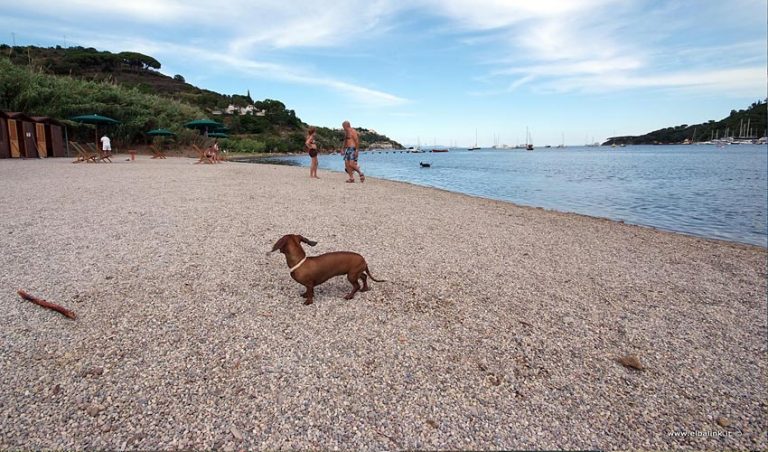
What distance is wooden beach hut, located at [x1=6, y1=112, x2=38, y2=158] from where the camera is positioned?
67.2 ft

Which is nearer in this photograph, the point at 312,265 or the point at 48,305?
the point at 48,305

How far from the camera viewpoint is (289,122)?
86.9 metres

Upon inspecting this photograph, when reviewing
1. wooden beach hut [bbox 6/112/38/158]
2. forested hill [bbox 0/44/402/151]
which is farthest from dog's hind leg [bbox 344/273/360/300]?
forested hill [bbox 0/44/402/151]

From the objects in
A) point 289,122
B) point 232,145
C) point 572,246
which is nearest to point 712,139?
point 289,122

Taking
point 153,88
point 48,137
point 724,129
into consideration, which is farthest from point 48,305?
point 724,129

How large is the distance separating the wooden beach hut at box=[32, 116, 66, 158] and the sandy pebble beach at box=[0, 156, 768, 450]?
2245cm

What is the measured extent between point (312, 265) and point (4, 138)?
25494 mm

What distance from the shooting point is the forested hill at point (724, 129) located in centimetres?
11406

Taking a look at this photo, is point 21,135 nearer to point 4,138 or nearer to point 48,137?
point 4,138

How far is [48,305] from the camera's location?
127 inches

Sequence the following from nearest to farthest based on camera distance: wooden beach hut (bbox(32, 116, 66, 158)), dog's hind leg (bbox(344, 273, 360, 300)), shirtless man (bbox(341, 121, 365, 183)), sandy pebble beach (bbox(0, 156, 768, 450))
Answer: sandy pebble beach (bbox(0, 156, 768, 450))
dog's hind leg (bbox(344, 273, 360, 300))
shirtless man (bbox(341, 121, 365, 183))
wooden beach hut (bbox(32, 116, 66, 158))

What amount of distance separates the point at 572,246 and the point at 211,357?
19.0 feet

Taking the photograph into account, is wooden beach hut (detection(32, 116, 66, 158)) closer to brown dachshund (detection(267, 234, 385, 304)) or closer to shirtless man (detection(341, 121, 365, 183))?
shirtless man (detection(341, 121, 365, 183))

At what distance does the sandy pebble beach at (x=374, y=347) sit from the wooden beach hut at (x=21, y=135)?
20.4 meters
